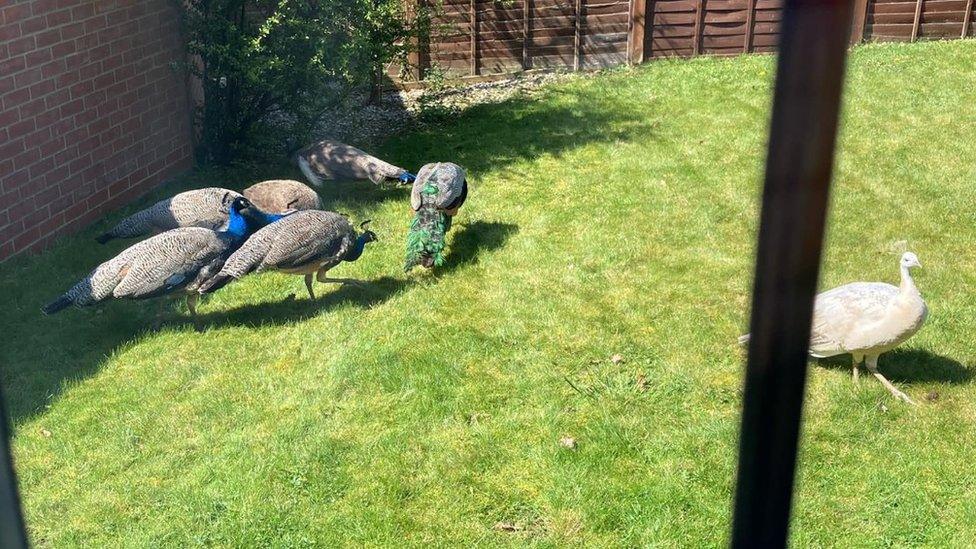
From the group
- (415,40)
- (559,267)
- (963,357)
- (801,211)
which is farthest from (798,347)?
(415,40)

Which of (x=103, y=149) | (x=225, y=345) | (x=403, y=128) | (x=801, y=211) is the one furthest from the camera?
(x=403, y=128)

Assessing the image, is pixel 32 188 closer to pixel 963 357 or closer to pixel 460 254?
pixel 460 254

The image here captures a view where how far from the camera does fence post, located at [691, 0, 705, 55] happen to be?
13625 millimetres

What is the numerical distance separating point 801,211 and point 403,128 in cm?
1075

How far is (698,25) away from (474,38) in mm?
3188

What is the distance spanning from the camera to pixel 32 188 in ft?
26.2

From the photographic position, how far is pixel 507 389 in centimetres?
603

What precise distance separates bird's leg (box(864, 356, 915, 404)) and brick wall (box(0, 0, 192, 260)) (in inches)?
255

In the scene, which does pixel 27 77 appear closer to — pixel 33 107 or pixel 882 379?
pixel 33 107

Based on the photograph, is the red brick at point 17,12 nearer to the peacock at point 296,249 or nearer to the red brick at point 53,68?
the red brick at point 53,68

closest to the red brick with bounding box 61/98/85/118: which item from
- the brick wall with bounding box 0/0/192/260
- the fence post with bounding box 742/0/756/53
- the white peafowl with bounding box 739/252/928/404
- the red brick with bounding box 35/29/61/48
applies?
the brick wall with bounding box 0/0/192/260

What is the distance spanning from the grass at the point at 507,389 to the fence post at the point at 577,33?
439cm

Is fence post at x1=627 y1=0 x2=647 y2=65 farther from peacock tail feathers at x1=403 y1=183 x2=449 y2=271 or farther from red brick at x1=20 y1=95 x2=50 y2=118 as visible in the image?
red brick at x1=20 y1=95 x2=50 y2=118

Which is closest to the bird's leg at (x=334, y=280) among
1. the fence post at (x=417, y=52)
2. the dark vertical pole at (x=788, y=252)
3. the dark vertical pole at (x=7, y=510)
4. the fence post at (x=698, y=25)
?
the dark vertical pole at (x=7, y=510)
